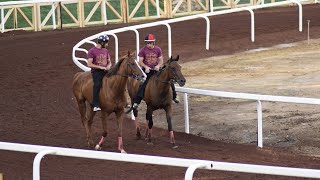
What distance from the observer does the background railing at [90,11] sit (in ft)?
104

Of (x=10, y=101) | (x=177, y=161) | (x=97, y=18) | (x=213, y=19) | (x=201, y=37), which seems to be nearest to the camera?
(x=177, y=161)

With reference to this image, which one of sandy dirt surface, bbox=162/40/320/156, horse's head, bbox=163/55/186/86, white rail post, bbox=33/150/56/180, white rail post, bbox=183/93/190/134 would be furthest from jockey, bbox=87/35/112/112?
white rail post, bbox=33/150/56/180

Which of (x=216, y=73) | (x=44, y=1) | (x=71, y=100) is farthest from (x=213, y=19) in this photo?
(x=71, y=100)

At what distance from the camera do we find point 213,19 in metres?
32.2

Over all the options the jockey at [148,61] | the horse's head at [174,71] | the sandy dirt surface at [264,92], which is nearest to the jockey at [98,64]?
the jockey at [148,61]

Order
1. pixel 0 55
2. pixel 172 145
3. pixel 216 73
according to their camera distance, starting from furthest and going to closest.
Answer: pixel 0 55 → pixel 216 73 → pixel 172 145

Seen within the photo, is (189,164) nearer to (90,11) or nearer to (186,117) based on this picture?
(186,117)

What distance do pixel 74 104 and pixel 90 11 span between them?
14.9 meters

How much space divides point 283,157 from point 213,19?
1847 cm

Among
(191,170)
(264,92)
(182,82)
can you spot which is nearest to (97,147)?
(182,82)

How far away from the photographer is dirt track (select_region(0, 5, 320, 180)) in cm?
1295

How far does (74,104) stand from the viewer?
1972 cm

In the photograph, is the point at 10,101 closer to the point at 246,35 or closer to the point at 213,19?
the point at 246,35

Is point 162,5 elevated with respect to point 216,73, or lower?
elevated
